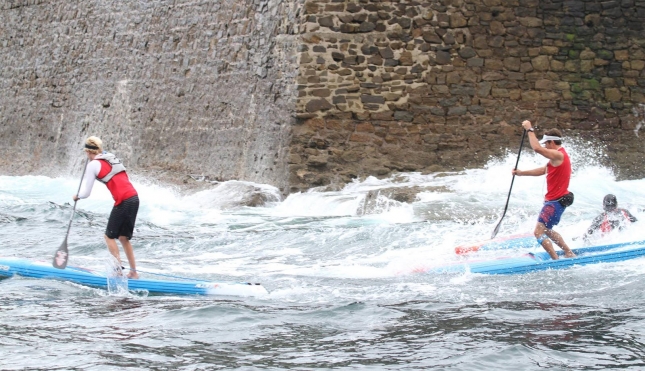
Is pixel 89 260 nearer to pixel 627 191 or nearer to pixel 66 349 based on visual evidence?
pixel 66 349

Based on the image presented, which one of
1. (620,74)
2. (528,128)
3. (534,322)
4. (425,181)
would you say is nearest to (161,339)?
(534,322)

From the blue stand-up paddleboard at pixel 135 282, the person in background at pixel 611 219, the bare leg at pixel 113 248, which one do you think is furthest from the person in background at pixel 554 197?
the bare leg at pixel 113 248

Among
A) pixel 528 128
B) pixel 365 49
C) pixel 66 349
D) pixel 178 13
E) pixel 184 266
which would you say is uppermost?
pixel 178 13

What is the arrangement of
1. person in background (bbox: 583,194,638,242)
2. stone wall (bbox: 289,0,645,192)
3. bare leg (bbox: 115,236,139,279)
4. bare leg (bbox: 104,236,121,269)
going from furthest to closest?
1. stone wall (bbox: 289,0,645,192)
2. person in background (bbox: 583,194,638,242)
3. bare leg (bbox: 104,236,121,269)
4. bare leg (bbox: 115,236,139,279)

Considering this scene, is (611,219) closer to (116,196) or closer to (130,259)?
(130,259)

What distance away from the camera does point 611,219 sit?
1103 cm

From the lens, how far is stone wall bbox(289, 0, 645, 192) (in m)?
16.0

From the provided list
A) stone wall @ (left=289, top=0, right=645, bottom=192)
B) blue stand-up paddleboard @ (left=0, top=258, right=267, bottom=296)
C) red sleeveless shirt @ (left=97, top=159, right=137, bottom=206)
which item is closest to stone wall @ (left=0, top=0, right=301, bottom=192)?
stone wall @ (left=289, top=0, right=645, bottom=192)

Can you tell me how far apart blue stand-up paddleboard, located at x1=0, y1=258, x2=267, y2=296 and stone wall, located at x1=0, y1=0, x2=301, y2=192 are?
6.54 m

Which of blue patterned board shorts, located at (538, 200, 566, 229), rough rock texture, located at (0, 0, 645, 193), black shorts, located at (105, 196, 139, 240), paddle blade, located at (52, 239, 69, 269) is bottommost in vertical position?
paddle blade, located at (52, 239, 69, 269)

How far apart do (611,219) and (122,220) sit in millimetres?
4944

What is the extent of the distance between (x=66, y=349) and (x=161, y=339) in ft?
2.13

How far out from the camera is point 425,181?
52.4 ft

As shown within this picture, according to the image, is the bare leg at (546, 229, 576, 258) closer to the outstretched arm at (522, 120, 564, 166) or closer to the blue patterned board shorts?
the blue patterned board shorts
